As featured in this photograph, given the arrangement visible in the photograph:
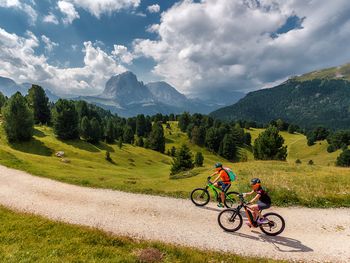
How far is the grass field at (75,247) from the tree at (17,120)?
69395mm

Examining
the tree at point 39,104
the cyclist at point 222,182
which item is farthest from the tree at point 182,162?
the tree at point 39,104

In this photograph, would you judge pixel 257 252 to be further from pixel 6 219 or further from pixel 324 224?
pixel 6 219

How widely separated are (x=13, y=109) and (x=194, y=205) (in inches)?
2953

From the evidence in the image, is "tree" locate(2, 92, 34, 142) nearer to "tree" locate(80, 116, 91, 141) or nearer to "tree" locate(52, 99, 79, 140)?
"tree" locate(52, 99, 79, 140)

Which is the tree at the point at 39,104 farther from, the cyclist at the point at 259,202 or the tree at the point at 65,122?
the cyclist at the point at 259,202

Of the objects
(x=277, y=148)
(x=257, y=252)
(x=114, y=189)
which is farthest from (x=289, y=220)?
(x=277, y=148)

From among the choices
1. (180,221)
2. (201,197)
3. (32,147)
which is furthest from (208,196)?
(32,147)

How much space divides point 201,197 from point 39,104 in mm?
114158

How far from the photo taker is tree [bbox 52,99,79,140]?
8875 cm

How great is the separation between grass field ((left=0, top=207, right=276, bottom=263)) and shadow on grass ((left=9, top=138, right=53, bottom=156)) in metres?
63.6

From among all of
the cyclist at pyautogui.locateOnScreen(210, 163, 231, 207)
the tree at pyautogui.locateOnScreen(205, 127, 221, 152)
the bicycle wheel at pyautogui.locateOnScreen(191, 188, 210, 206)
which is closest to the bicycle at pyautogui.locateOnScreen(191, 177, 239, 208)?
the bicycle wheel at pyautogui.locateOnScreen(191, 188, 210, 206)

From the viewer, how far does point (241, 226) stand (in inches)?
559

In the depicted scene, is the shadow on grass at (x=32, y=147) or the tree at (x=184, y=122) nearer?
the shadow on grass at (x=32, y=147)

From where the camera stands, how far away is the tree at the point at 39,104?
104875 mm
